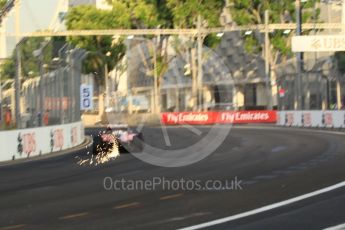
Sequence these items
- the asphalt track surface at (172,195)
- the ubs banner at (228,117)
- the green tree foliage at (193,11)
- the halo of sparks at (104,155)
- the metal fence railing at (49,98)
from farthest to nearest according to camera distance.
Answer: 1. the green tree foliage at (193,11)
2. the ubs banner at (228,117)
3. the metal fence railing at (49,98)
4. the halo of sparks at (104,155)
5. the asphalt track surface at (172,195)

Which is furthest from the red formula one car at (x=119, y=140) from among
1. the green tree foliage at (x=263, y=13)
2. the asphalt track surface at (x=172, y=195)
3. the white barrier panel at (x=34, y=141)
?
the green tree foliage at (x=263, y=13)

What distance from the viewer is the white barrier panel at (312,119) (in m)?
39.5

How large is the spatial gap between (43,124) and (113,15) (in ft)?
124

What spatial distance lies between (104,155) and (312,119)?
22.7 meters

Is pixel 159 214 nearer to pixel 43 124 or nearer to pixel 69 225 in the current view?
pixel 69 225

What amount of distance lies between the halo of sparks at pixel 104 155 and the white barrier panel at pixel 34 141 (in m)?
1.98

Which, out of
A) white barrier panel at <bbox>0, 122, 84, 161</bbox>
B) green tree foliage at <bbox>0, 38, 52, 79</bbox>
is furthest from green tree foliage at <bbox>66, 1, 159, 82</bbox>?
green tree foliage at <bbox>0, 38, 52, 79</bbox>

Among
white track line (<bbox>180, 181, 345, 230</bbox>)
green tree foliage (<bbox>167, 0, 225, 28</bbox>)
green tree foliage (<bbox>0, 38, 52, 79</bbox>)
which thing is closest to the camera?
white track line (<bbox>180, 181, 345, 230</bbox>)

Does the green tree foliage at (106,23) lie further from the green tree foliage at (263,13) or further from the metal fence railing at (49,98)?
the metal fence railing at (49,98)

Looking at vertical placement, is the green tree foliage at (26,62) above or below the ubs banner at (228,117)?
above

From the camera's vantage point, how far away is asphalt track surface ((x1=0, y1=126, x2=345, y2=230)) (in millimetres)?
9320

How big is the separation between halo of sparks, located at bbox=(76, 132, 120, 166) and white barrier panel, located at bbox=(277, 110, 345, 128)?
64.4ft

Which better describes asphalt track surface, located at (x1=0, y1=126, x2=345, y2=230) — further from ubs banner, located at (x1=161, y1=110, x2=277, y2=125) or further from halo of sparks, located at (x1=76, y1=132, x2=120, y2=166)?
ubs banner, located at (x1=161, y1=110, x2=277, y2=125)

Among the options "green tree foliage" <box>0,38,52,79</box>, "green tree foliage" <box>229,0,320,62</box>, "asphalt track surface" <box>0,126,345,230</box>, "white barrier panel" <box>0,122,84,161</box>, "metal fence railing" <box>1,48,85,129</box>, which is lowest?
"asphalt track surface" <box>0,126,345,230</box>
